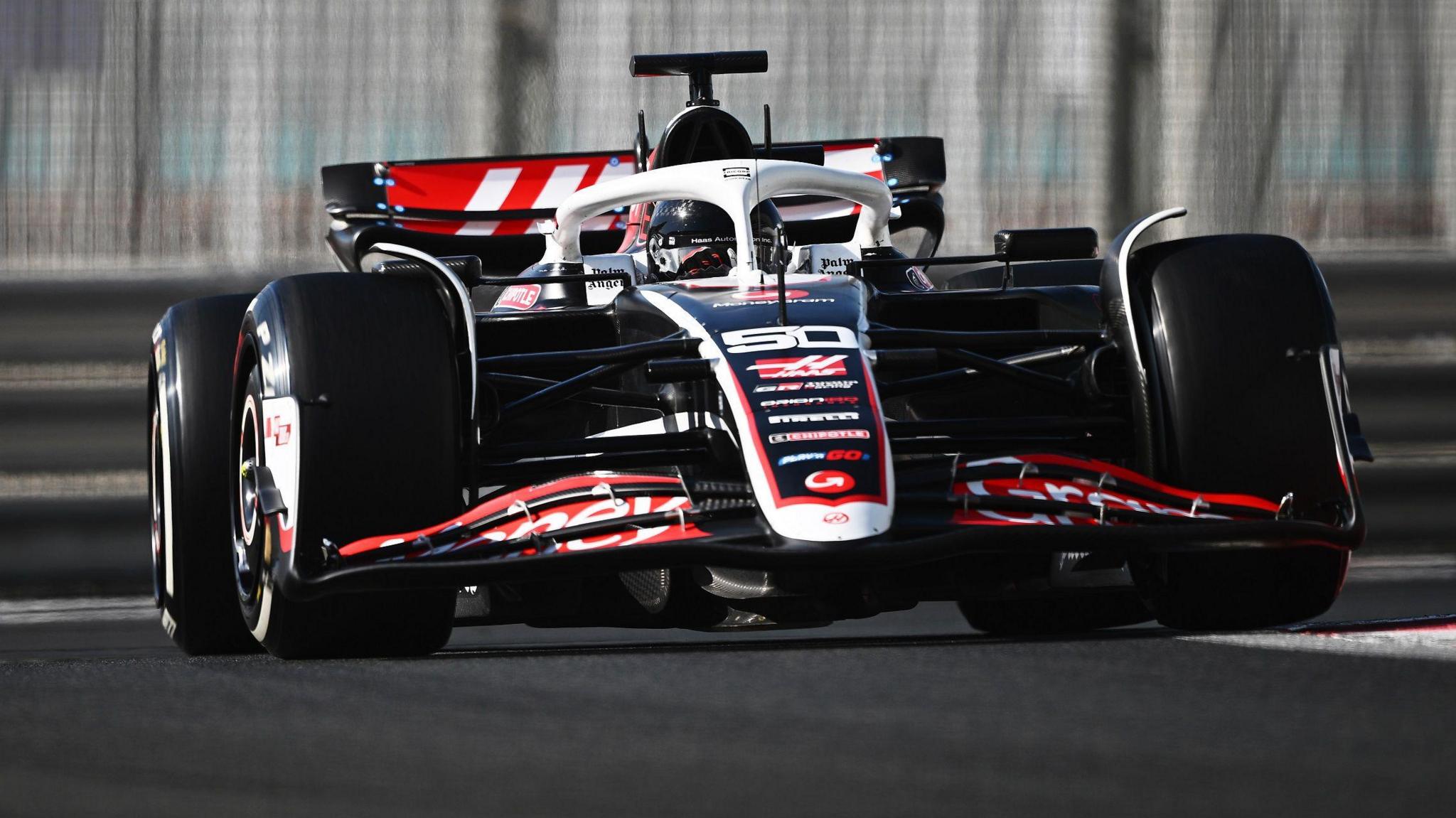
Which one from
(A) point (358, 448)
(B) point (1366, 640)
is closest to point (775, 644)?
(A) point (358, 448)

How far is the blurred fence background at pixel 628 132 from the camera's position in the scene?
7.42 metres

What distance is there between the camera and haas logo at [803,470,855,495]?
4.14 m

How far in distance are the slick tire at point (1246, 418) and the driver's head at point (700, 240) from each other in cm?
122

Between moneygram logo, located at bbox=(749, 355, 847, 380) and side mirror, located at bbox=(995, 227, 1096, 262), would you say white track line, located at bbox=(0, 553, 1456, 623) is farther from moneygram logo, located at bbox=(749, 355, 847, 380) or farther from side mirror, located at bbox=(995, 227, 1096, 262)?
moneygram logo, located at bbox=(749, 355, 847, 380)

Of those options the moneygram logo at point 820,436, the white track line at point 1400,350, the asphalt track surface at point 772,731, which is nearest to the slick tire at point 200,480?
the asphalt track surface at point 772,731

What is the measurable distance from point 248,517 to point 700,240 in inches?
57.2

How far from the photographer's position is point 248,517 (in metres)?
4.86

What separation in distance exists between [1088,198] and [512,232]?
2.07 meters

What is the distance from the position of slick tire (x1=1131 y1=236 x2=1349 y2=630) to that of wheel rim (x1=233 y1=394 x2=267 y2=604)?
75.5 inches

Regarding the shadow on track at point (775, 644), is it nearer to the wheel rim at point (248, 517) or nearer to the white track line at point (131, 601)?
the wheel rim at point (248, 517)

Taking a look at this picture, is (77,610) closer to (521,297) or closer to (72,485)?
(72,485)

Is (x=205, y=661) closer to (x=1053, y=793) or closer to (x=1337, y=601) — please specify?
(x=1053, y=793)

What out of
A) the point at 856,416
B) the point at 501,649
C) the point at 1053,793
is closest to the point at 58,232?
the point at 501,649

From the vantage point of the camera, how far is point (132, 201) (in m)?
7.54
